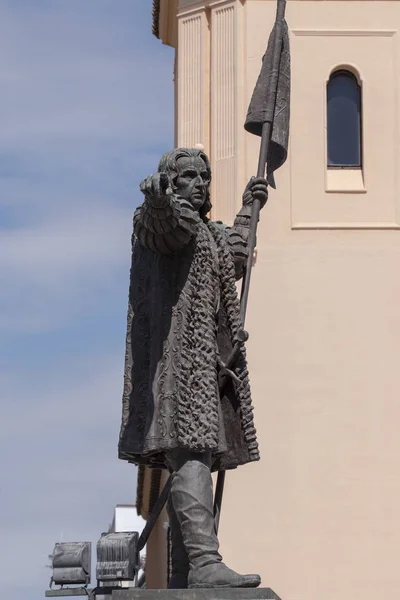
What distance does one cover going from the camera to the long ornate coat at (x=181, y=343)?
8.61m

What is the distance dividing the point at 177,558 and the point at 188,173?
1.93 meters

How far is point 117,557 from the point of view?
33.2 ft

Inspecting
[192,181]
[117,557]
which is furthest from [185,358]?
[117,557]

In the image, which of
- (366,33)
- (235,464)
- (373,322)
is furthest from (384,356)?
(235,464)

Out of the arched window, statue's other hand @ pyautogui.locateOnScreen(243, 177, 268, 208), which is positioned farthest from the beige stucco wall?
statue's other hand @ pyautogui.locateOnScreen(243, 177, 268, 208)

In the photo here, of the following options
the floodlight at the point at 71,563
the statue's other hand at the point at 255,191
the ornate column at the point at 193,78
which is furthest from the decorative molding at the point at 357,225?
Result: the statue's other hand at the point at 255,191

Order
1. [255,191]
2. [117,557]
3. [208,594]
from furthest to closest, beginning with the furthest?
[117,557] → [255,191] → [208,594]

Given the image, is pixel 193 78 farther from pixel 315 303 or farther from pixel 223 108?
pixel 315 303

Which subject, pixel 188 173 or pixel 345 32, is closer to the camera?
pixel 188 173

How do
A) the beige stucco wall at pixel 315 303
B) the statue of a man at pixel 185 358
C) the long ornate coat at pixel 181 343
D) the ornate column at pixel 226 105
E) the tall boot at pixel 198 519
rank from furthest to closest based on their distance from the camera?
the ornate column at pixel 226 105, the beige stucco wall at pixel 315 303, the long ornate coat at pixel 181 343, the statue of a man at pixel 185 358, the tall boot at pixel 198 519

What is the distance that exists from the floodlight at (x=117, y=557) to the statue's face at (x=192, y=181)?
1.87 metres

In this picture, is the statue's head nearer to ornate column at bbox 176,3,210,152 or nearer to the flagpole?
the flagpole

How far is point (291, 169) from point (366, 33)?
224 centimetres

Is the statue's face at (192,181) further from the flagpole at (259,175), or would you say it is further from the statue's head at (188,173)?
the flagpole at (259,175)
